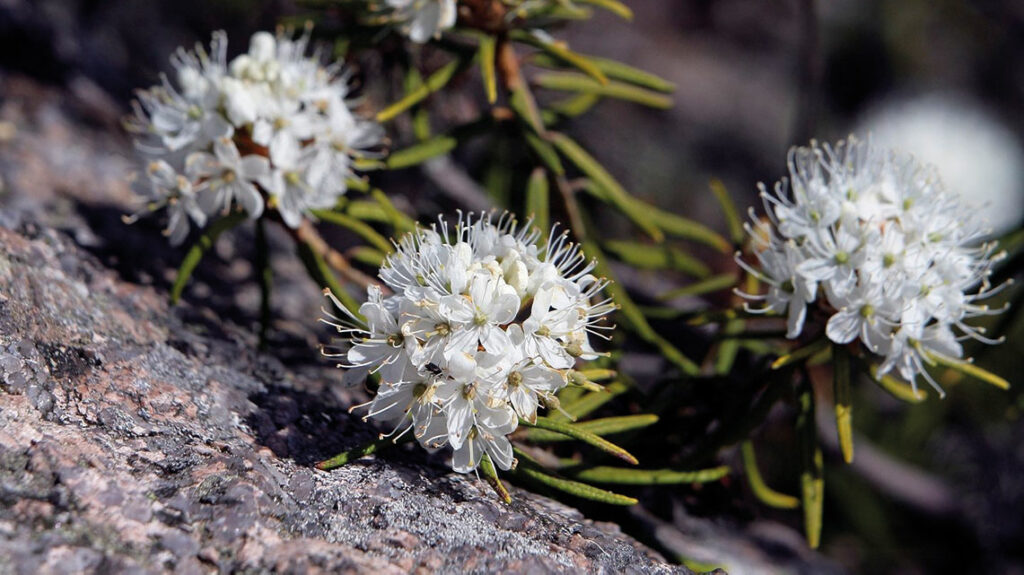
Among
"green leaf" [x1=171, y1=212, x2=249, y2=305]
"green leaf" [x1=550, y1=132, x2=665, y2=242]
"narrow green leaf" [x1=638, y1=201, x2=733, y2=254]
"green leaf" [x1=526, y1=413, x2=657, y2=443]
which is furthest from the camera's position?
"narrow green leaf" [x1=638, y1=201, x2=733, y2=254]

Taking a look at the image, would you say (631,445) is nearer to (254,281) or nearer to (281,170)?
(281,170)

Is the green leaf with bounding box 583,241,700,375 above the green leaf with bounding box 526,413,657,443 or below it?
above

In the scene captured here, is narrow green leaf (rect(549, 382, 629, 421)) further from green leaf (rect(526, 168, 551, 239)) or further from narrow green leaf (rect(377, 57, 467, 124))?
narrow green leaf (rect(377, 57, 467, 124))

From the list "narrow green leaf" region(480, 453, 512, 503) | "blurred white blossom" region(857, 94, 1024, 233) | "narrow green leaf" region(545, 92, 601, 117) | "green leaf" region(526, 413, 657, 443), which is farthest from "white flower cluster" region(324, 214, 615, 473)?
"blurred white blossom" region(857, 94, 1024, 233)

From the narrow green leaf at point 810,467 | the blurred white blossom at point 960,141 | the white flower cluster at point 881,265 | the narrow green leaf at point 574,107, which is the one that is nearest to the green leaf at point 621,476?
the narrow green leaf at point 810,467

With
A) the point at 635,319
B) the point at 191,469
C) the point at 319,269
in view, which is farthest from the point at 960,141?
the point at 191,469

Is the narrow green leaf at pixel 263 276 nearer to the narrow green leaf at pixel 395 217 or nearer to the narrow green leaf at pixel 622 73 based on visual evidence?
the narrow green leaf at pixel 395 217
